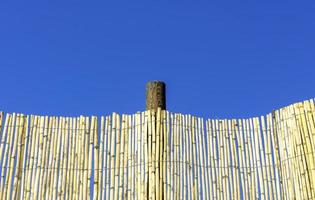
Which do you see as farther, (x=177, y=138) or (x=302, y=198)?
(x=177, y=138)

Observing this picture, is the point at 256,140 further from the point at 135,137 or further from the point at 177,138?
the point at 135,137

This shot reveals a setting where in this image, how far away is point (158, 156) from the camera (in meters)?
4.96

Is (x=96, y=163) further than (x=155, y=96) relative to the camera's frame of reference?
No

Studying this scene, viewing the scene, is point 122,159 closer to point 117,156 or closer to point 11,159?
point 117,156

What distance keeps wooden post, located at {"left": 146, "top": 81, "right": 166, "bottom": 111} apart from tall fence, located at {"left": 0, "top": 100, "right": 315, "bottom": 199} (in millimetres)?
95

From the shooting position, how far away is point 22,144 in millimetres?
4992

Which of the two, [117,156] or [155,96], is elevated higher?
[155,96]

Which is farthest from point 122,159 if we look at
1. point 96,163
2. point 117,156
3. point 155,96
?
point 155,96

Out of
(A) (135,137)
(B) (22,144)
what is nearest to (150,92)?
(A) (135,137)

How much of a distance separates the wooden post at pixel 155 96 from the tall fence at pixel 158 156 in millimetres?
95

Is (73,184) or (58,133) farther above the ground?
(58,133)

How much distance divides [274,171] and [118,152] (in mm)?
1399

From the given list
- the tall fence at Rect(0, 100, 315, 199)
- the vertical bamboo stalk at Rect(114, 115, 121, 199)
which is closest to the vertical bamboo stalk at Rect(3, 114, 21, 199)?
the tall fence at Rect(0, 100, 315, 199)

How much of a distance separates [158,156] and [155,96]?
60cm
